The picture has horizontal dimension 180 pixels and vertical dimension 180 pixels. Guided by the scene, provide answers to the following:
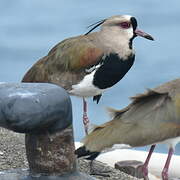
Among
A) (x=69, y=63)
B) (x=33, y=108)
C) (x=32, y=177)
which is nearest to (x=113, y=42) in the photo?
(x=69, y=63)

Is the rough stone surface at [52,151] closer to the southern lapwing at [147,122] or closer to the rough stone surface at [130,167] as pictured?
the southern lapwing at [147,122]

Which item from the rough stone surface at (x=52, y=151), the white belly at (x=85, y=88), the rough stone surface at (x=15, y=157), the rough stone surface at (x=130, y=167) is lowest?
the rough stone surface at (x=130, y=167)

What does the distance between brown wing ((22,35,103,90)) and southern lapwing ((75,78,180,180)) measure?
1.11m

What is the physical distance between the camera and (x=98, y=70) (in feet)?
17.9

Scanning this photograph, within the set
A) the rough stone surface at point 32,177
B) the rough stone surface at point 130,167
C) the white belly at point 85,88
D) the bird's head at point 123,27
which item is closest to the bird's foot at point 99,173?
the rough stone surface at point 130,167

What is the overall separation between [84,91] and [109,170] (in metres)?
0.69

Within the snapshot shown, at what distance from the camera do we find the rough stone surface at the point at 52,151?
2918mm

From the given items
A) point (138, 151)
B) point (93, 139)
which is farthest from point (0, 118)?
point (138, 151)

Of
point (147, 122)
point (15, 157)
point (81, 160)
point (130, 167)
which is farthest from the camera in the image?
point (130, 167)

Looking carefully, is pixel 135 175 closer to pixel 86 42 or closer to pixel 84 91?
pixel 84 91

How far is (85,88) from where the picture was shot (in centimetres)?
548

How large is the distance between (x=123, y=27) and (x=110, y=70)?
→ 0.38 metres

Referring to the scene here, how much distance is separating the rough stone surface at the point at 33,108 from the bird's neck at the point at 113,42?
8.79ft

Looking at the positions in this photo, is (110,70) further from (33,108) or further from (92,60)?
(33,108)
